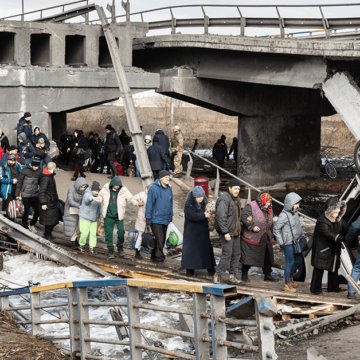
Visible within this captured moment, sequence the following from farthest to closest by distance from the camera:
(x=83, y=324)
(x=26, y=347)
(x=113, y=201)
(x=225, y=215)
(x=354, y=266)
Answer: (x=113, y=201)
(x=225, y=215)
(x=354, y=266)
(x=26, y=347)
(x=83, y=324)

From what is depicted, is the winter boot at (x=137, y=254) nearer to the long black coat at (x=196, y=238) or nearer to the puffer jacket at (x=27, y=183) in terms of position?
the long black coat at (x=196, y=238)

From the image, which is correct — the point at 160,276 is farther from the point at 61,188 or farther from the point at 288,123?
the point at 288,123

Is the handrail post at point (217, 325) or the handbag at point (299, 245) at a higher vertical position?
the handrail post at point (217, 325)

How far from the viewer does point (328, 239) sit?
8.04 m

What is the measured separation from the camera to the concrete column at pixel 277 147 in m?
22.9

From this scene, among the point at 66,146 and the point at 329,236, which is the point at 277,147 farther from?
the point at 329,236

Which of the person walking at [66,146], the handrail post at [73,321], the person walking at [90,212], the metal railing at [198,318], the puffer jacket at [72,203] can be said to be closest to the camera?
the metal railing at [198,318]

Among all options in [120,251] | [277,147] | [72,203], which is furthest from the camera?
[277,147]

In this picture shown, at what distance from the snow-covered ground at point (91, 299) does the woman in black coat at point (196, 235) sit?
21.5 inches

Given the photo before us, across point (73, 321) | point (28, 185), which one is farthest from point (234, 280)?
point (28, 185)

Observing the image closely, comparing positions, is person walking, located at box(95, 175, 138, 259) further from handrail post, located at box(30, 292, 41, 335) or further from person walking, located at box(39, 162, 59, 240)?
handrail post, located at box(30, 292, 41, 335)

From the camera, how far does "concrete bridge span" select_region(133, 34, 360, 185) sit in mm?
16984

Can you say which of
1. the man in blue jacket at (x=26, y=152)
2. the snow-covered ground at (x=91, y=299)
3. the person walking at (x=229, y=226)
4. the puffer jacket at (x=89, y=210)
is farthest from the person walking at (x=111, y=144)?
the person walking at (x=229, y=226)

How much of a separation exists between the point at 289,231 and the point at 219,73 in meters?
12.8
